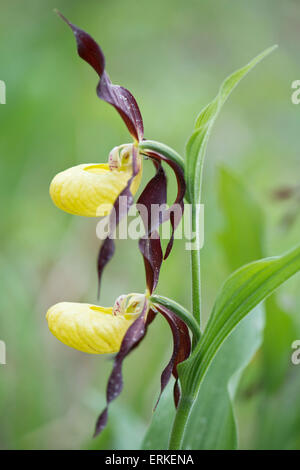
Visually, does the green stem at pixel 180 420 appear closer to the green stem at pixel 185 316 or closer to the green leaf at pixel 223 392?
the green stem at pixel 185 316

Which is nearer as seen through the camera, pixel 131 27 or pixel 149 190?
pixel 149 190

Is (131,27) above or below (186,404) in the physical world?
above

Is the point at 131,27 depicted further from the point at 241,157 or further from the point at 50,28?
the point at 241,157

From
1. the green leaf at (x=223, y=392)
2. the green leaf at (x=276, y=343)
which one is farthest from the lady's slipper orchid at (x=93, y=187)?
the green leaf at (x=276, y=343)

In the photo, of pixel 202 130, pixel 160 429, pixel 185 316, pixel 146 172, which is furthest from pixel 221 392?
pixel 146 172

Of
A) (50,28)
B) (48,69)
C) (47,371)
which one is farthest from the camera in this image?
(50,28)
